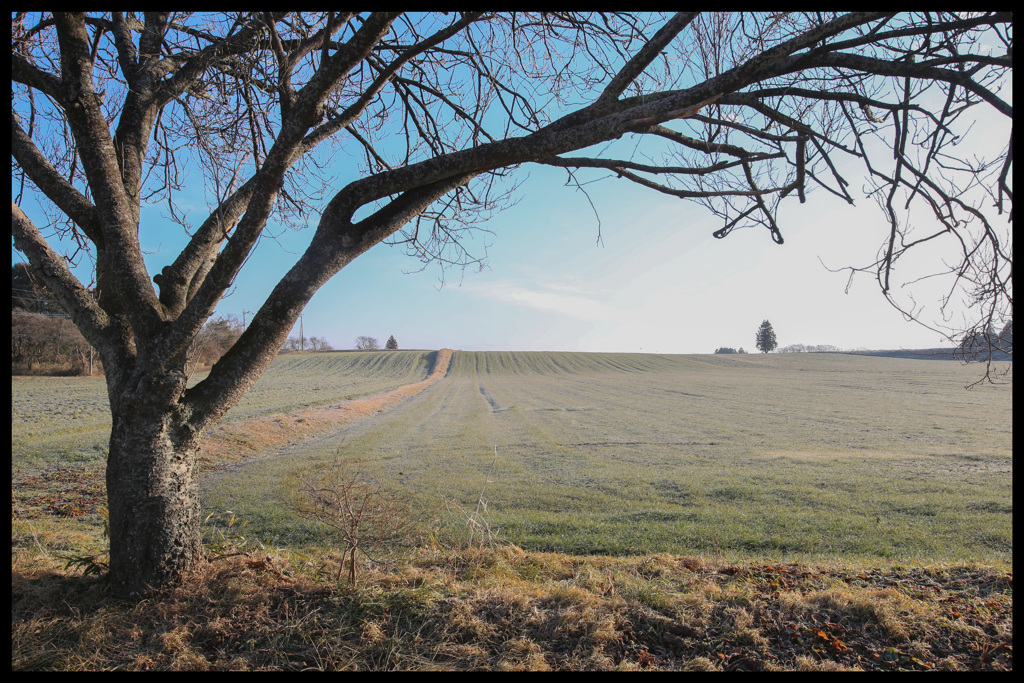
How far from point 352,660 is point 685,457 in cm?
1279

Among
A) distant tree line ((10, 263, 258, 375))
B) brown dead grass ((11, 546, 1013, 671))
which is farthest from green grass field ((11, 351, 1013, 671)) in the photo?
distant tree line ((10, 263, 258, 375))

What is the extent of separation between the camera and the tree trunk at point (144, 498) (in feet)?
10.9

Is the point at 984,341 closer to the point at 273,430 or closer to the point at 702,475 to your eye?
the point at 702,475

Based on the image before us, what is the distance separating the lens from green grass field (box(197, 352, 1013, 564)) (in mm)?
6957

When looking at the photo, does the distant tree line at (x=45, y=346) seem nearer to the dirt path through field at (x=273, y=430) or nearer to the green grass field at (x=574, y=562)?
the dirt path through field at (x=273, y=430)

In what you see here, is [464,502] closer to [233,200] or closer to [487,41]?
[233,200]

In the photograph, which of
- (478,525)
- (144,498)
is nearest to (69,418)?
(144,498)

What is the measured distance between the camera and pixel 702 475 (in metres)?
11.5

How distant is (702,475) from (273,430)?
45.0ft

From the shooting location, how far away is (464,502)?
29.9ft

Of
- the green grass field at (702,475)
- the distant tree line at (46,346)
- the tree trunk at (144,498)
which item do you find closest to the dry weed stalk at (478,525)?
the green grass field at (702,475)

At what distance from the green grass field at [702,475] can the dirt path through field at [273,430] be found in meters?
1.15

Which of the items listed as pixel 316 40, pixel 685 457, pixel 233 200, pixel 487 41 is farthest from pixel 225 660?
pixel 685 457

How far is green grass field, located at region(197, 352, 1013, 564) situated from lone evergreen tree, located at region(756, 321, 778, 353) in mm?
82332
